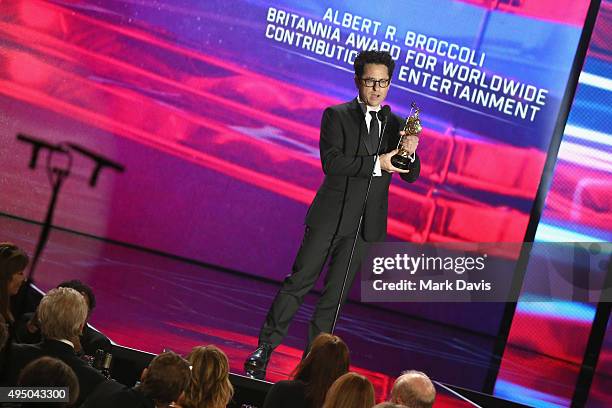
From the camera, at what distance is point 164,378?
278 centimetres

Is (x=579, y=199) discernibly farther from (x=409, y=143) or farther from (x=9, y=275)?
(x=9, y=275)

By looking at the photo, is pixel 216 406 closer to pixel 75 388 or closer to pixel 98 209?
pixel 75 388

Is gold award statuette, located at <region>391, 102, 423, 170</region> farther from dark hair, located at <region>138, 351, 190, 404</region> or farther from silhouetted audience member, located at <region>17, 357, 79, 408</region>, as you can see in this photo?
silhouetted audience member, located at <region>17, 357, 79, 408</region>

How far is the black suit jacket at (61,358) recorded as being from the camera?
3.02m

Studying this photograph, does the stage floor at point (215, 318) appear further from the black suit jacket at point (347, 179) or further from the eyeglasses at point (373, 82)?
the eyeglasses at point (373, 82)

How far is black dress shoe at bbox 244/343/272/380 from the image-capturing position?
4184 millimetres

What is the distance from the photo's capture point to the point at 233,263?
26.8ft

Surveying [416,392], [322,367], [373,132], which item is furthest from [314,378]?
[373,132]

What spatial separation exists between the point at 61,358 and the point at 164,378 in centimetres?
44

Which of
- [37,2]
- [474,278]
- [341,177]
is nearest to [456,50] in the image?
[474,278]

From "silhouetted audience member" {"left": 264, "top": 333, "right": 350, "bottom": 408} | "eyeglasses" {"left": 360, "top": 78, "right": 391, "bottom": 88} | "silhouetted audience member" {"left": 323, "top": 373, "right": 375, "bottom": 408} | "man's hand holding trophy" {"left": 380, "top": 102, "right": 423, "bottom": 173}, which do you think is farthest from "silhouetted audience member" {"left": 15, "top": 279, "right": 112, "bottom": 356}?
"eyeglasses" {"left": 360, "top": 78, "right": 391, "bottom": 88}

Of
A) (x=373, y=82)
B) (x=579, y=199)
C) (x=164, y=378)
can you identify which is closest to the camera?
(x=164, y=378)

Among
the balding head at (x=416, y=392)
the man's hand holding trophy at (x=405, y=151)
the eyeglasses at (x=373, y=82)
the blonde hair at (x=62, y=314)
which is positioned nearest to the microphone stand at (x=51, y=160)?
the eyeglasses at (x=373, y=82)

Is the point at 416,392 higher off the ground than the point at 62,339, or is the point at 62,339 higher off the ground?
the point at 416,392
